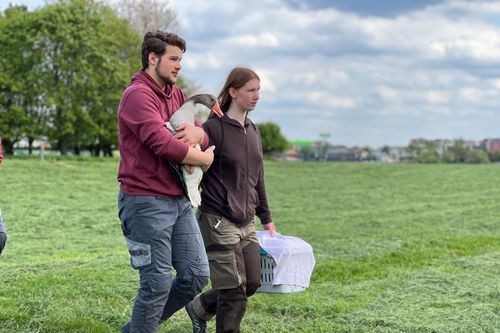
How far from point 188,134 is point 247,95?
0.75m

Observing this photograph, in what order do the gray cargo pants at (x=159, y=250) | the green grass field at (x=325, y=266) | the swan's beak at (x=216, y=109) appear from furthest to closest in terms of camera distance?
the green grass field at (x=325, y=266)
the swan's beak at (x=216, y=109)
the gray cargo pants at (x=159, y=250)

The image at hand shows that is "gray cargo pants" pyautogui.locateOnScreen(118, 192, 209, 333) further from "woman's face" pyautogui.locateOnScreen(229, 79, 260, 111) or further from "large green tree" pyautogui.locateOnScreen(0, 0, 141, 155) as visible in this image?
"large green tree" pyautogui.locateOnScreen(0, 0, 141, 155)

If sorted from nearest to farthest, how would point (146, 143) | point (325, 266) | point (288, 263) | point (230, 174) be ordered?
1. point (146, 143)
2. point (230, 174)
3. point (288, 263)
4. point (325, 266)

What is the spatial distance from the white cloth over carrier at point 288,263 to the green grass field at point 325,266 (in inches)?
20.3

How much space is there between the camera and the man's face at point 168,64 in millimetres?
3664

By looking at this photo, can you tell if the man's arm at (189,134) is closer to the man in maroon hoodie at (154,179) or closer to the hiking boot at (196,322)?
the man in maroon hoodie at (154,179)

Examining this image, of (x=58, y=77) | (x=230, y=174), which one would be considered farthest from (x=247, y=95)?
(x=58, y=77)

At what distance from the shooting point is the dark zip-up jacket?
13.5 ft

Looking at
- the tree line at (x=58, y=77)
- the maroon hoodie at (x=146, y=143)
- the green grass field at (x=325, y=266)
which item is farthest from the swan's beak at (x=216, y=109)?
the tree line at (x=58, y=77)

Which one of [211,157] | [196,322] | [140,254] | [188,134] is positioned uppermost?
[188,134]

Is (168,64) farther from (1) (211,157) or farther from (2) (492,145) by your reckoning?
(2) (492,145)

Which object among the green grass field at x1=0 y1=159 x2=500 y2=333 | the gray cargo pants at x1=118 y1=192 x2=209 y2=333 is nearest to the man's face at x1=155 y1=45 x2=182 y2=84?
the gray cargo pants at x1=118 y1=192 x2=209 y2=333

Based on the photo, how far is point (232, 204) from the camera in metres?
4.09

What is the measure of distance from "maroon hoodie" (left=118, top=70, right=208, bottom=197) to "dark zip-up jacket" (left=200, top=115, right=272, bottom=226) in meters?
0.47
